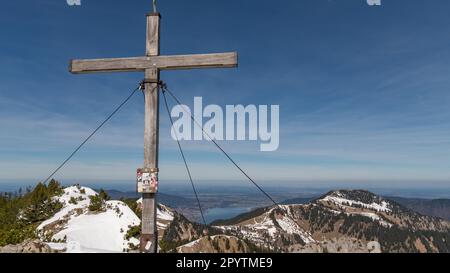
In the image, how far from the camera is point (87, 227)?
17781 millimetres

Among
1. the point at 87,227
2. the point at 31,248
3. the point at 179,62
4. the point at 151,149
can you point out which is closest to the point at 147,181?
the point at 151,149

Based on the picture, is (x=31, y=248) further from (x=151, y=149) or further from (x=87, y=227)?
(x=151, y=149)

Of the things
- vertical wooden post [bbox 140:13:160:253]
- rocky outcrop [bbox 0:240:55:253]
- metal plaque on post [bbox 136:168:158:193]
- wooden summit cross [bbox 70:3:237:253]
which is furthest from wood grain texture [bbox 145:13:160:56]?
rocky outcrop [bbox 0:240:55:253]

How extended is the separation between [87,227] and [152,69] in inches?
525

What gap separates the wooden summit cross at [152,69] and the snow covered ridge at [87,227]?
6873 millimetres

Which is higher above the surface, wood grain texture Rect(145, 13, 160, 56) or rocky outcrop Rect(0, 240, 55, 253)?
wood grain texture Rect(145, 13, 160, 56)

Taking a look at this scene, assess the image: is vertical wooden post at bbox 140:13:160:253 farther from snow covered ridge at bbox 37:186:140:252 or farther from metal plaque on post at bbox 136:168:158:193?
snow covered ridge at bbox 37:186:140:252

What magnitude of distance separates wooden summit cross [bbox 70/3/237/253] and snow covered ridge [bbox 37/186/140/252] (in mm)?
6873

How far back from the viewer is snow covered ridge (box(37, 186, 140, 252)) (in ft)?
49.8
